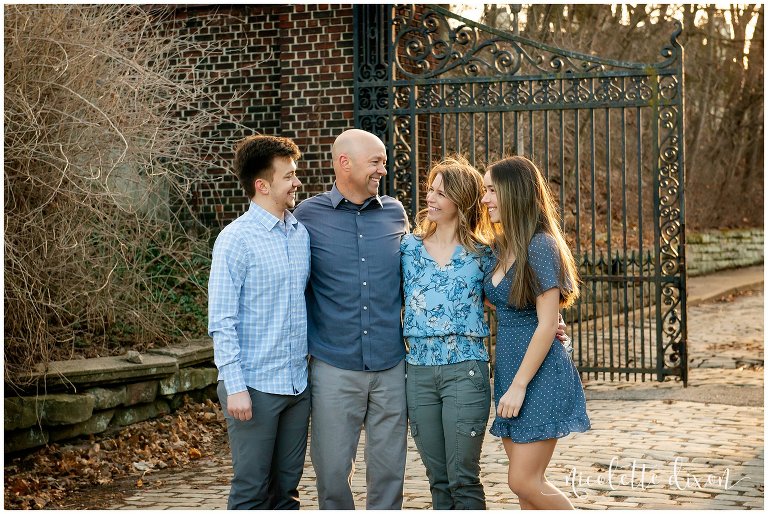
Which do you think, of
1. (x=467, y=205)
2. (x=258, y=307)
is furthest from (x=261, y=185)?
(x=467, y=205)

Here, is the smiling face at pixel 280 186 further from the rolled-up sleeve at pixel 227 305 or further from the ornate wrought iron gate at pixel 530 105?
the ornate wrought iron gate at pixel 530 105

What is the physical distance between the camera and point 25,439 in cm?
640

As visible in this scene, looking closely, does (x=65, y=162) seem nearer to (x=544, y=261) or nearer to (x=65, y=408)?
(x=65, y=408)

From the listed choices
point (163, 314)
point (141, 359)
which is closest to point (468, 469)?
point (141, 359)

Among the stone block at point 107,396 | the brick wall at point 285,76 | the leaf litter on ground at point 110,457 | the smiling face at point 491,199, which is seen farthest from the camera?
the brick wall at point 285,76

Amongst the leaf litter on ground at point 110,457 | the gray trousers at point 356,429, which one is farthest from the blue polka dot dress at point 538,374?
the leaf litter on ground at point 110,457

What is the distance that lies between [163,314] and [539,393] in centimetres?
478

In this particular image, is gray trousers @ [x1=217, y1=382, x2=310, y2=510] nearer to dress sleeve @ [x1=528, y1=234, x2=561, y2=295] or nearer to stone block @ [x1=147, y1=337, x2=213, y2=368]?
dress sleeve @ [x1=528, y1=234, x2=561, y2=295]

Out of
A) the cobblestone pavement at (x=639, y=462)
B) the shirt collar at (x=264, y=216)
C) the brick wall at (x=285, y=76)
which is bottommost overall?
the cobblestone pavement at (x=639, y=462)

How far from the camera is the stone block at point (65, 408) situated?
6.55 metres

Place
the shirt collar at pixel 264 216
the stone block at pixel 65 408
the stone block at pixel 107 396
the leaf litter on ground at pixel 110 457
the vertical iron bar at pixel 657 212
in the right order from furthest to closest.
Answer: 1. the vertical iron bar at pixel 657 212
2. the stone block at pixel 107 396
3. the stone block at pixel 65 408
4. the leaf litter on ground at pixel 110 457
5. the shirt collar at pixel 264 216

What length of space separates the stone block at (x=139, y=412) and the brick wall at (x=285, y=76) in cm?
233

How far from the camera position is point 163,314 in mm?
8094

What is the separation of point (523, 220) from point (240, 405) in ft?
4.36
